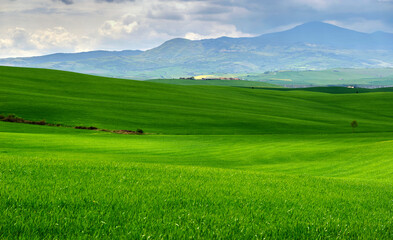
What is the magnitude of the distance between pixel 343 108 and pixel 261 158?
331ft

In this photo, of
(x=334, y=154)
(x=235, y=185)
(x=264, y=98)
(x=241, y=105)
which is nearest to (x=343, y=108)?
(x=264, y=98)

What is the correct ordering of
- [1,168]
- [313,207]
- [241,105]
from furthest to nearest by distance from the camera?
[241,105] < [1,168] < [313,207]

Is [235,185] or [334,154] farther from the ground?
[235,185]

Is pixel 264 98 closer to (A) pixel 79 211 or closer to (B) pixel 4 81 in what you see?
(B) pixel 4 81

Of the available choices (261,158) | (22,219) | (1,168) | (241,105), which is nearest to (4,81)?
(241,105)

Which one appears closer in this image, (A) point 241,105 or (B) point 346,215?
(B) point 346,215

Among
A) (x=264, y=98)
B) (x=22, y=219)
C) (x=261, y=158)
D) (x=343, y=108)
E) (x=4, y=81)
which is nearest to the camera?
(x=22, y=219)

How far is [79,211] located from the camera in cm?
791

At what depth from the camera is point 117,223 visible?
24.1 feet

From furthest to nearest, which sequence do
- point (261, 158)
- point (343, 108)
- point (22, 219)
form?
point (343, 108), point (261, 158), point (22, 219)

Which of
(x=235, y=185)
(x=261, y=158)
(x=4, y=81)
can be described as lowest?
(x=261, y=158)

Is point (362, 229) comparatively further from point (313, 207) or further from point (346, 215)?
point (313, 207)

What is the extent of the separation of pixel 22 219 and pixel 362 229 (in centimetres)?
750

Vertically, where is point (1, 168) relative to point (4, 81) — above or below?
below
